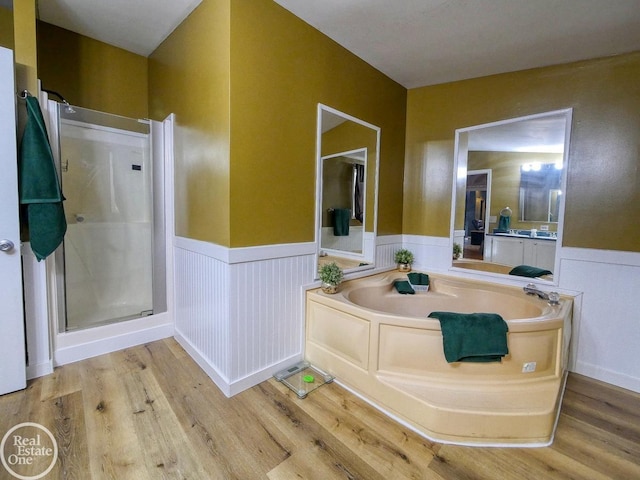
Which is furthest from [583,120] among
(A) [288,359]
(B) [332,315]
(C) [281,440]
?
(C) [281,440]

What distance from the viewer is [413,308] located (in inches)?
102

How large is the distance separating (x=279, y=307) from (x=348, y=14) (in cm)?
203

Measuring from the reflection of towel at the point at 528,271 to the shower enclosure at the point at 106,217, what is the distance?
10.7 feet

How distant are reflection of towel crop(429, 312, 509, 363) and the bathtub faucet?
2.50 feet

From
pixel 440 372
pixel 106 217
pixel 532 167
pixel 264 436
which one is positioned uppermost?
pixel 532 167

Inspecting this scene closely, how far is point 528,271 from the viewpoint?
2424 millimetres

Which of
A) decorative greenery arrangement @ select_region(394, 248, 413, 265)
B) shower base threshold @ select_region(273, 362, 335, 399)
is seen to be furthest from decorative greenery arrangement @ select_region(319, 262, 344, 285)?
decorative greenery arrangement @ select_region(394, 248, 413, 265)

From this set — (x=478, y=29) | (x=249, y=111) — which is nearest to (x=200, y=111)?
(x=249, y=111)

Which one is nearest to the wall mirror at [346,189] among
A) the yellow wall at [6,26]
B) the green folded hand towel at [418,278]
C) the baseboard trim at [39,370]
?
the green folded hand towel at [418,278]

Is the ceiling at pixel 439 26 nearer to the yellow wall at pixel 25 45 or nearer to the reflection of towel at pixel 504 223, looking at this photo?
the yellow wall at pixel 25 45

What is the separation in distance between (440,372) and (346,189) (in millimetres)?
1550

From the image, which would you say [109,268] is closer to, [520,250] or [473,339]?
[473,339]

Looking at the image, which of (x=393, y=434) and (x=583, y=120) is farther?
(x=583, y=120)

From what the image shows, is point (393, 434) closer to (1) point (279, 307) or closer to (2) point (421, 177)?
(1) point (279, 307)
